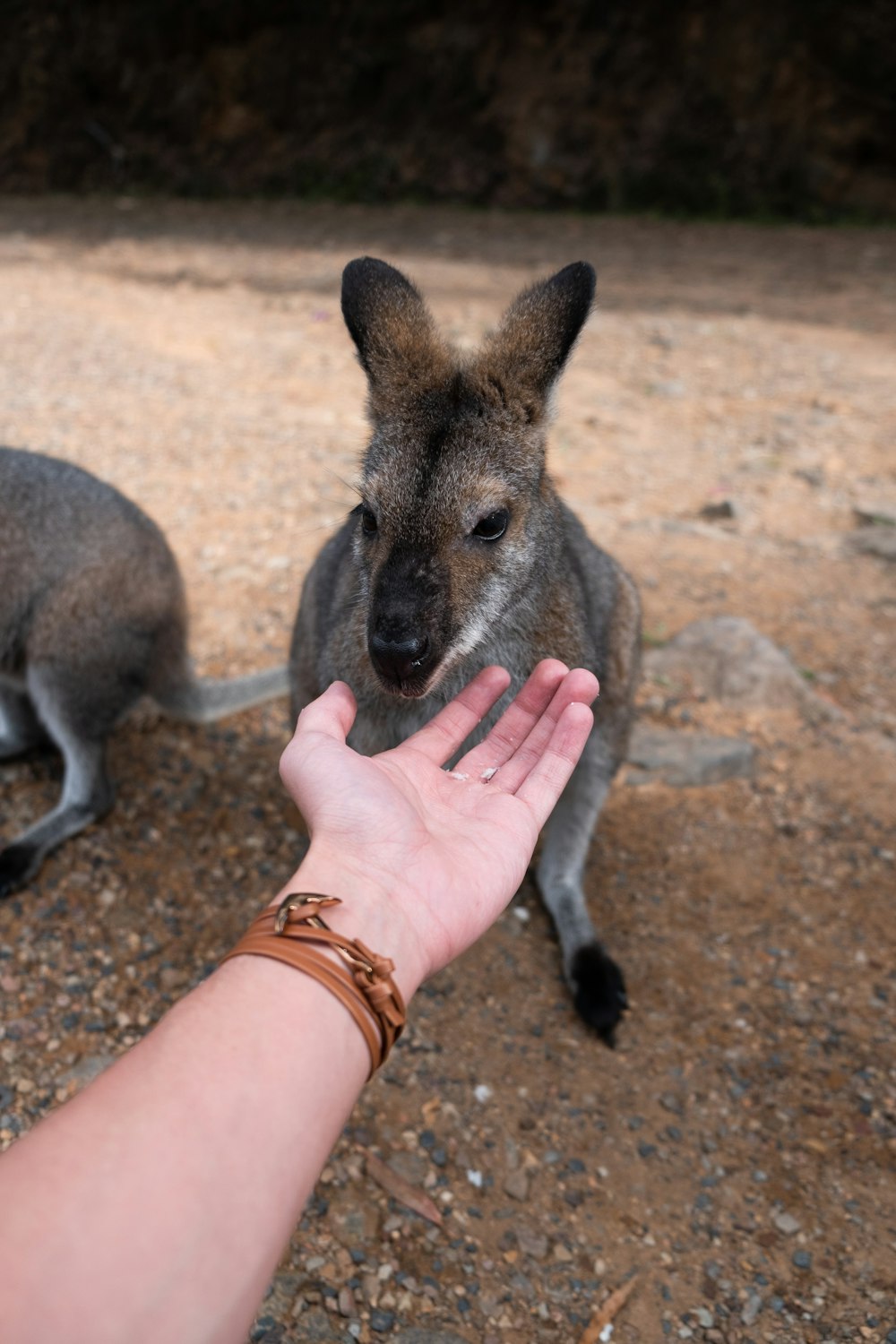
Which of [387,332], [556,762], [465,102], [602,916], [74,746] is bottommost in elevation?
[602,916]

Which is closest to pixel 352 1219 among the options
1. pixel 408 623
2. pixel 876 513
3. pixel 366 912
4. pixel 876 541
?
pixel 366 912

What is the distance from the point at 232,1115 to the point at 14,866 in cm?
174

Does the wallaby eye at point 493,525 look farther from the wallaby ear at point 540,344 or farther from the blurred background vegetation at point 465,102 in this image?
the blurred background vegetation at point 465,102

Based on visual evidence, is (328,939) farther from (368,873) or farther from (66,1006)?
(66,1006)

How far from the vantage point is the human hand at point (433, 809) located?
1.51 metres

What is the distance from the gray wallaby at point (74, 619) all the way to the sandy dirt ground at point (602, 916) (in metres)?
0.18

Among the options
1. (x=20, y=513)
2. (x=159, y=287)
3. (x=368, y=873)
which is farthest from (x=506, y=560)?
(x=159, y=287)

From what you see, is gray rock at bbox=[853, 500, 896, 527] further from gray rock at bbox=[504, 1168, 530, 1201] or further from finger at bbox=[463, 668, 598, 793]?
gray rock at bbox=[504, 1168, 530, 1201]

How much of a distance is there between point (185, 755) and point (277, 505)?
66.6 inches

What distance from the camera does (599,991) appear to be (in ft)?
8.17

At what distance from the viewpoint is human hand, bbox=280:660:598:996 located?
151 centimetres

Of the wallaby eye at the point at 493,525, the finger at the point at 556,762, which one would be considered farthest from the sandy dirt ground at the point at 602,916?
the finger at the point at 556,762

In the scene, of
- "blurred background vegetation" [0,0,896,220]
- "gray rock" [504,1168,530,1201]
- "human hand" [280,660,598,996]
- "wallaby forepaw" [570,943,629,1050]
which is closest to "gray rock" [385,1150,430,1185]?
"gray rock" [504,1168,530,1201]

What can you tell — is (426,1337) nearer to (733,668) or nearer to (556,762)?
(556,762)
